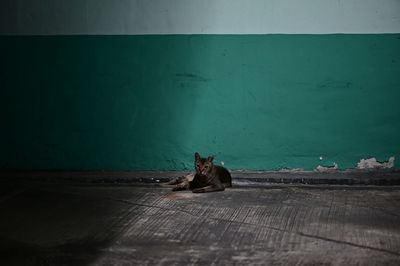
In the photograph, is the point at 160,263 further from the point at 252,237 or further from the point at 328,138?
the point at 328,138

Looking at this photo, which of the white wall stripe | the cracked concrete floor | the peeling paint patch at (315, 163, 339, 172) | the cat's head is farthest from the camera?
the peeling paint patch at (315, 163, 339, 172)

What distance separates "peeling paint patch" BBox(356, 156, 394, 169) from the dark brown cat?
5.83 feet

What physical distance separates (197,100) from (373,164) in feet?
7.90

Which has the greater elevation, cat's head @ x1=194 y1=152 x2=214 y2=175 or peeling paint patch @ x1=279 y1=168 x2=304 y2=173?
cat's head @ x1=194 y1=152 x2=214 y2=175

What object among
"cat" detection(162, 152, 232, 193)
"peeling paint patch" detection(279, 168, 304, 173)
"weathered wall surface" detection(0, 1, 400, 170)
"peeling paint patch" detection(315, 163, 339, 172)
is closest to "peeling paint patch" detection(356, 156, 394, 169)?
"weathered wall surface" detection(0, 1, 400, 170)

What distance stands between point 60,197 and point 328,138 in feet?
11.2

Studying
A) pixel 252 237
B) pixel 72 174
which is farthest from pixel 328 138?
pixel 72 174

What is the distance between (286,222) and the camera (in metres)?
5.03

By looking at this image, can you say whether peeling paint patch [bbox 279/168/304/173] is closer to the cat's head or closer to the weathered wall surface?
the weathered wall surface

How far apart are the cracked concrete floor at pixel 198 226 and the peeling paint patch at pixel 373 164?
73cm

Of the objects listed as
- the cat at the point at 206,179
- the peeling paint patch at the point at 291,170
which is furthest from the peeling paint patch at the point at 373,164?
the cat at the point at 206,179

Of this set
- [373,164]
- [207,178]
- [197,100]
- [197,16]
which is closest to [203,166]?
[207,178]

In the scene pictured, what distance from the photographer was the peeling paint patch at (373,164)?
23.0ft

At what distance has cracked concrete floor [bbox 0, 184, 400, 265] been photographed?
414 centimetres
